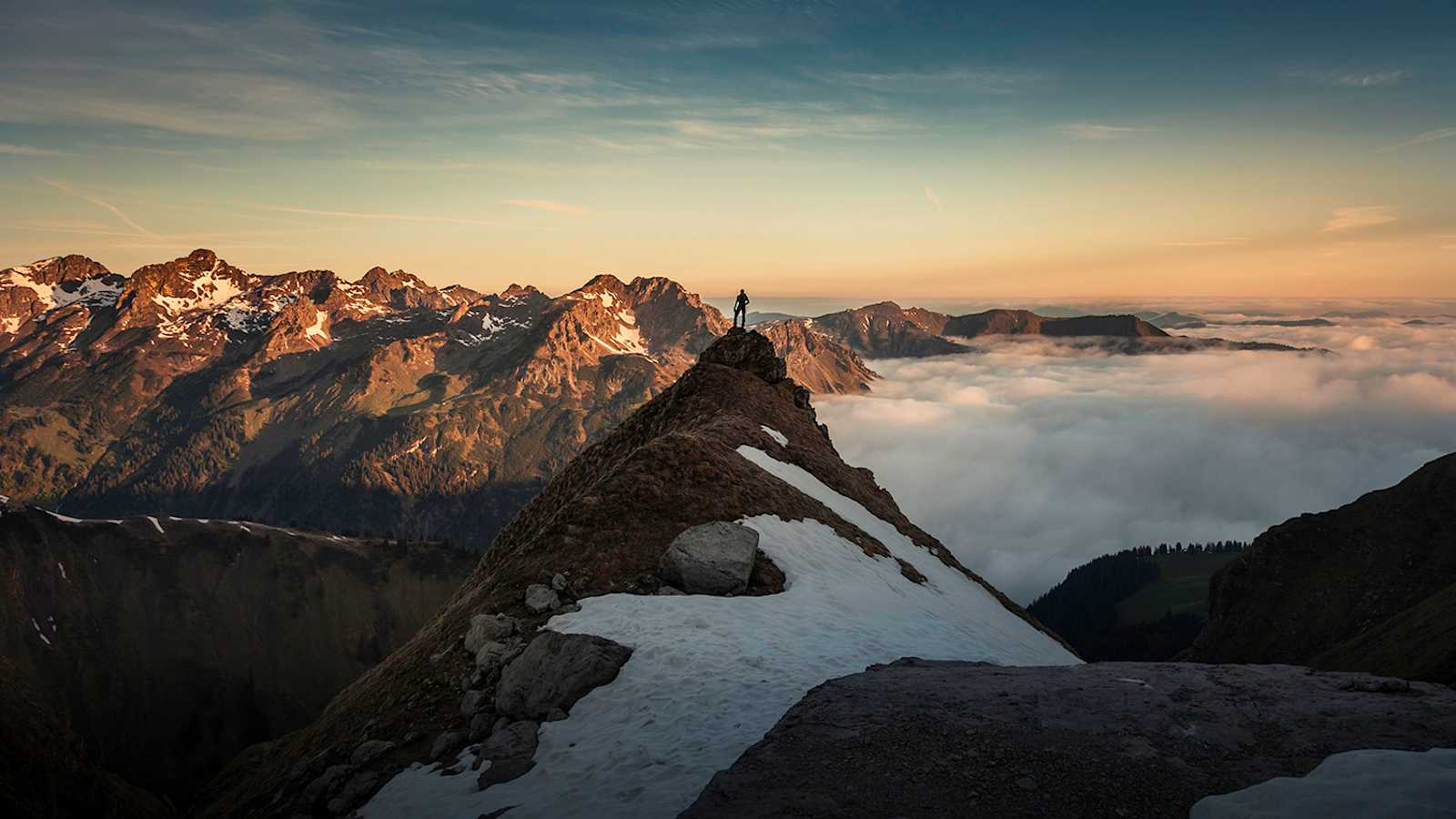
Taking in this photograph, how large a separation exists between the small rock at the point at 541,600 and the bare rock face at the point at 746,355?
40773 mm

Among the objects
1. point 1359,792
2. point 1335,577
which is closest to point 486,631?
point 1359,792

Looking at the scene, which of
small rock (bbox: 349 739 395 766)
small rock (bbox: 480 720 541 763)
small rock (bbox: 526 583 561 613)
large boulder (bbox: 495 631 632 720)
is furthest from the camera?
small rock (bbox: 526 583 561 613)

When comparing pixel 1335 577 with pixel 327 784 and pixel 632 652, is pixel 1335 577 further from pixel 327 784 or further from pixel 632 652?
pixel 327 784

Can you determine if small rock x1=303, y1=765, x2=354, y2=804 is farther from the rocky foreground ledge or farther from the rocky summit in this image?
the rocky foreground ledge

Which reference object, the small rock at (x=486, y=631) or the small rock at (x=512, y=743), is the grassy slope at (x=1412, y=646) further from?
the small rock at (x=512, y=743)

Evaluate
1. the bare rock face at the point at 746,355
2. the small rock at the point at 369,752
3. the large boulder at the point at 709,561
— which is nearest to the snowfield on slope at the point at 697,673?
the large boulder at the point at 709,561

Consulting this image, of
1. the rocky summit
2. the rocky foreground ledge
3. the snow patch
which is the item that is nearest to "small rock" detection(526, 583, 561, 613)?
the rocky summit

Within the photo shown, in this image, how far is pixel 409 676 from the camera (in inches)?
944

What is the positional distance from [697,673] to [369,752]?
9.19m

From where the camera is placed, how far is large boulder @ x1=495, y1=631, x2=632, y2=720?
19.0m

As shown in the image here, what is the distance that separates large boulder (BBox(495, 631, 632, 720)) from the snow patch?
1369 cm

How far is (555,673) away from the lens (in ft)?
64.2

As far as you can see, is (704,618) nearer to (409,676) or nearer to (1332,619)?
(409,676)

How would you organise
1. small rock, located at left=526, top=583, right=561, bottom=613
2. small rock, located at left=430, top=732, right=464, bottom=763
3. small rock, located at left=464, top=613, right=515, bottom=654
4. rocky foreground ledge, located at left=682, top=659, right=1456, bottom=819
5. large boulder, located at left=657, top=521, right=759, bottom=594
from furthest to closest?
large boulder, located at left=657, top=521, right=759, bottom=594
small rock, located at left=526, top=583, right=561, bottom=613
small rock, located at left=464, top=613, right=515, bottom=654
small rock, located at left=430, top=732, right=464, bottom=763
rocky foreground ledge, located at left=682, top=659, right=1456, bottom=819
